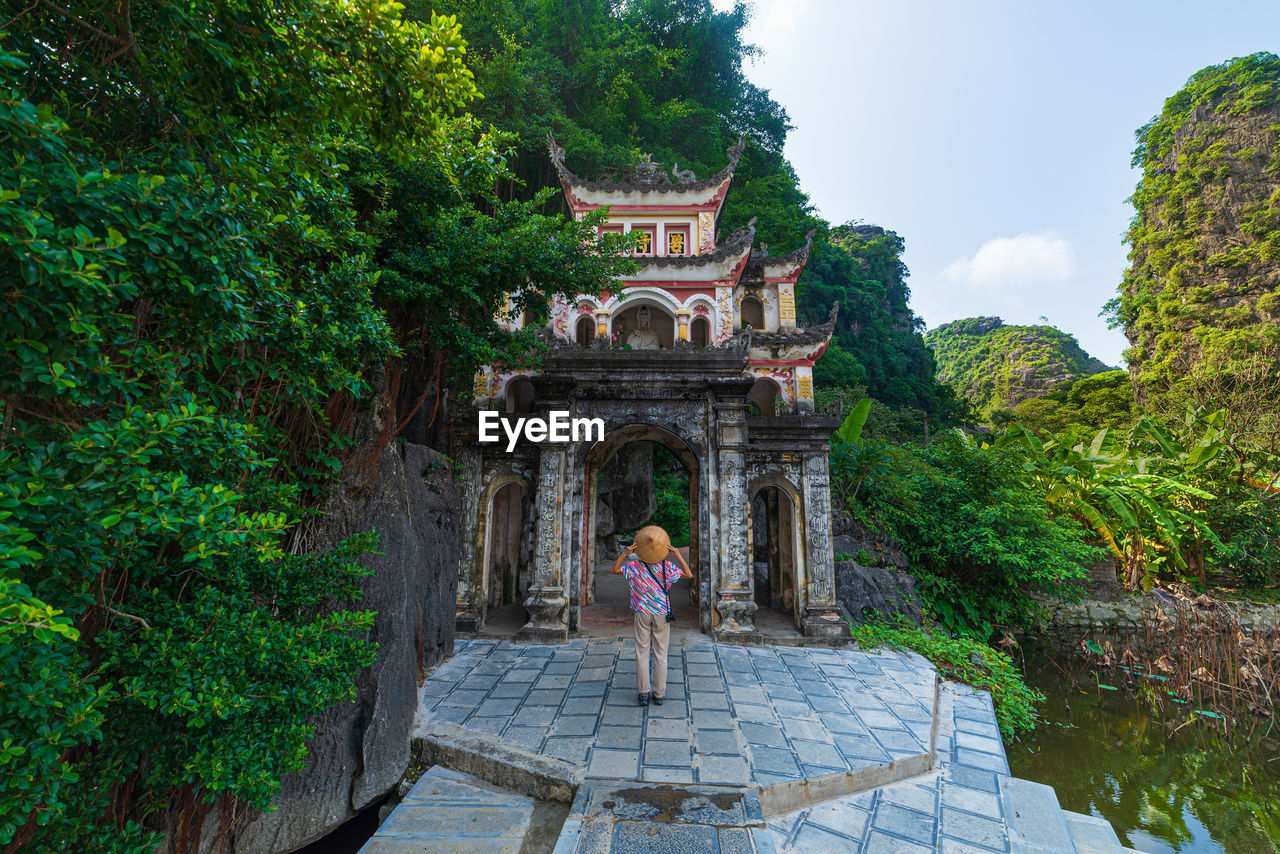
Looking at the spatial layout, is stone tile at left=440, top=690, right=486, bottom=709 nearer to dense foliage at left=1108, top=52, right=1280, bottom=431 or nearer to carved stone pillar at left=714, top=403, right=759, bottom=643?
carved stone pillar at left=714, top=403, right=759, bottom=643

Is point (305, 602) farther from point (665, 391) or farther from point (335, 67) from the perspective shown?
point (665, 391)

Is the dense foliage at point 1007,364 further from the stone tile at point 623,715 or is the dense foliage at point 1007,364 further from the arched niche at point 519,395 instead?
the stone tile at point 623,715

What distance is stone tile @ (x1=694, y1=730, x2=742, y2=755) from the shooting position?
12.5 feet

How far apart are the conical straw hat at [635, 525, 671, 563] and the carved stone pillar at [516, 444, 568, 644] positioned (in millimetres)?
2676

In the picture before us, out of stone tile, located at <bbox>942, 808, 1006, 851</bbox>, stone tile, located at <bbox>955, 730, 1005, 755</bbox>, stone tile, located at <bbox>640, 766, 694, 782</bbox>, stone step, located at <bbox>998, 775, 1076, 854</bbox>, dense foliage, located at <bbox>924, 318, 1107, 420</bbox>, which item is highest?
dense foliage, located at <bbox>924, 318, 1107, 420</bbox>

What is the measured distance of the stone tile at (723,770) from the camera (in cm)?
341

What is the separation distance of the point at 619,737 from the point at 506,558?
222 inches

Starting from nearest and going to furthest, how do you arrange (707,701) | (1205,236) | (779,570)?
1. (707,701)
2. (779,570)
3. (1205,236)

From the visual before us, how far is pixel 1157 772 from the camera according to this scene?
5.88 meters

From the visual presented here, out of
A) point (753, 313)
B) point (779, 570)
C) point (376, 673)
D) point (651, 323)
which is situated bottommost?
point (376, 673)

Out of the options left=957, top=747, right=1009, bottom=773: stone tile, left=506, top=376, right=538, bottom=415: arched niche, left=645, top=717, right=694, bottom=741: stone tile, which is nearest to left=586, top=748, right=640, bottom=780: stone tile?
left=645, top=717, right=694, bottom=741: stone tile

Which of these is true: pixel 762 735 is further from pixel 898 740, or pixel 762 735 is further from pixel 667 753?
pixel 898 740

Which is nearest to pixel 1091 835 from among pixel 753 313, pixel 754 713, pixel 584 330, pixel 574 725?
pixel 754 713

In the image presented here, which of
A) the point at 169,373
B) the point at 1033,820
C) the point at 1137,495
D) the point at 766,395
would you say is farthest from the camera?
the point at 766,395
